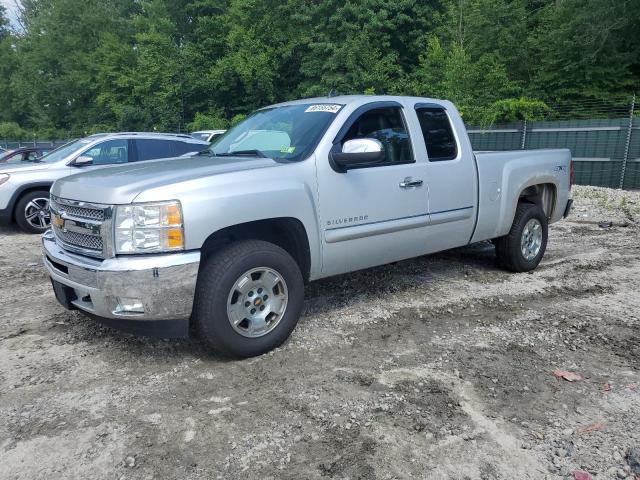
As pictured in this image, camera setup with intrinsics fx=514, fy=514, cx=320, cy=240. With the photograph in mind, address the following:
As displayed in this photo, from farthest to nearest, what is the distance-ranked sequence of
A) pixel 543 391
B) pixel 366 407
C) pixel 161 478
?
1. pixel 543 391
2. pixel 366 407
3. pixel 161 478

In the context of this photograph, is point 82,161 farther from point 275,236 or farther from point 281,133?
point 275,236

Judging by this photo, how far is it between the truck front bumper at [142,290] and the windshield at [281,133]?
1306 mm

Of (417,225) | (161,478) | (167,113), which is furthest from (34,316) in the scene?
(167,113)

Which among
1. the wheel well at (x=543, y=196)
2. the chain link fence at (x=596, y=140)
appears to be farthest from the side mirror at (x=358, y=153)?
the chain link fence at (x=596, y=140)

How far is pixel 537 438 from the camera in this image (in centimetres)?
284

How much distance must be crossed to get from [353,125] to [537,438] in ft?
9.03

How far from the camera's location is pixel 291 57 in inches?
1340

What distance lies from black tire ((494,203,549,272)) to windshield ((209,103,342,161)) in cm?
273

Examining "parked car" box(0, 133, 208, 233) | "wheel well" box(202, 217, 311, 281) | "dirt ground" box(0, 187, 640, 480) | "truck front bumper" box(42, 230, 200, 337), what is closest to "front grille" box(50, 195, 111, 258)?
"truck front bumper" box(42, 230, 200, 337)

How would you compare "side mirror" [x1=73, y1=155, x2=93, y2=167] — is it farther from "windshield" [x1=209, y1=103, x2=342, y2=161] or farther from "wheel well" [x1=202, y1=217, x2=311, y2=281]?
"wheel well" [x1=202, y1=217, x2=311, y2=281]

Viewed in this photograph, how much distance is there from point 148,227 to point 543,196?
→ 5023 mm

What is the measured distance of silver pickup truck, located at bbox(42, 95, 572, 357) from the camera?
3.33m

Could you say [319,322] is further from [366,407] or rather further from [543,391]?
[543,391]

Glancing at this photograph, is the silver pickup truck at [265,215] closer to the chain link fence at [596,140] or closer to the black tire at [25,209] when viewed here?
the black tire at [25,209]
